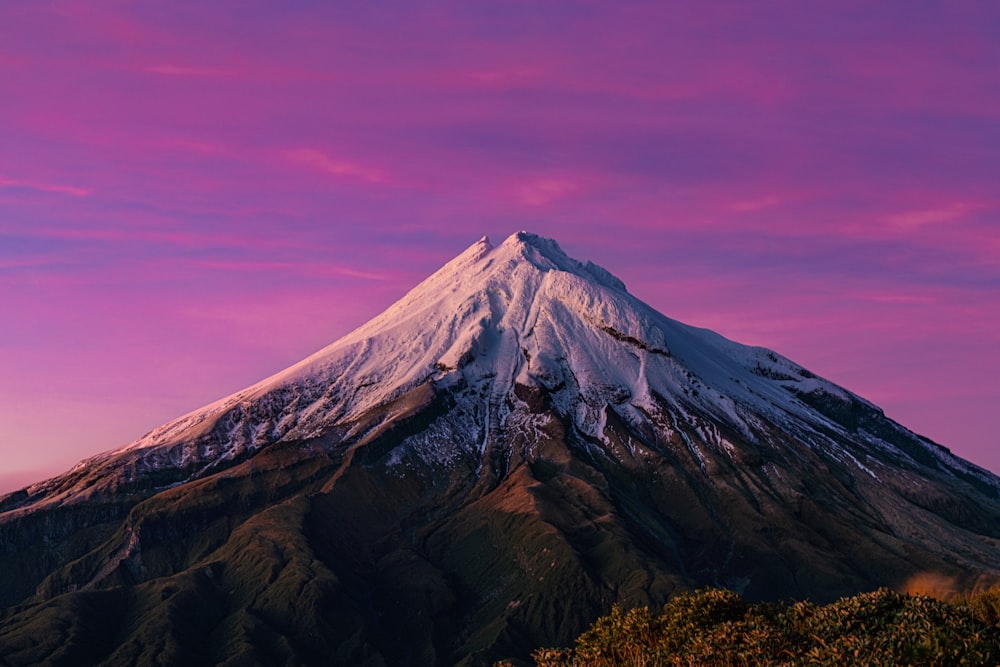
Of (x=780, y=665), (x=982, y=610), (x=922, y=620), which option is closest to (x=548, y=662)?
(x=780, y=665)

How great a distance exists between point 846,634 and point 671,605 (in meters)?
25.4

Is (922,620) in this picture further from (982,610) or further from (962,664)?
(982,610)

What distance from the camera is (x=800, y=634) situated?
100438mm

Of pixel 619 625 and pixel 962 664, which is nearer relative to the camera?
pixel 962 664

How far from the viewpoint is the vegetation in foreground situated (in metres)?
84.3

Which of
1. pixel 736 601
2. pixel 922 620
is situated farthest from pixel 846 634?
pixel 736 601

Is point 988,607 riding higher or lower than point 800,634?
higher

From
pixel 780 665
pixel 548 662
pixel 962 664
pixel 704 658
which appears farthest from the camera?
pixel 548 662

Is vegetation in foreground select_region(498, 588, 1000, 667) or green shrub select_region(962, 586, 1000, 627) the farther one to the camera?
green shrub select_region(962, 586, 1000, 627)

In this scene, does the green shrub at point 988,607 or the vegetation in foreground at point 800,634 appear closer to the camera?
the vegetation in foreground at point 800,634

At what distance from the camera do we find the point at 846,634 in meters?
96.4

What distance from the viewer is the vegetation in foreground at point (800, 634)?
8431cm

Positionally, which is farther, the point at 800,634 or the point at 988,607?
the point at 988,607

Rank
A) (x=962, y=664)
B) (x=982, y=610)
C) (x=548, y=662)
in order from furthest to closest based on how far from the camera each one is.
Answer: (x=982, y=610) → (x=548, y=662) → (x=962, y=664)
